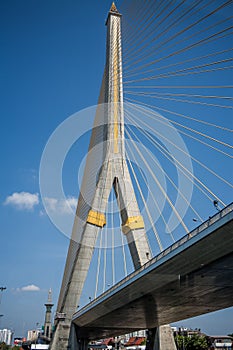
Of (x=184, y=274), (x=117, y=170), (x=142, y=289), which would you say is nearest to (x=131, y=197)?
(x=117, y=170)

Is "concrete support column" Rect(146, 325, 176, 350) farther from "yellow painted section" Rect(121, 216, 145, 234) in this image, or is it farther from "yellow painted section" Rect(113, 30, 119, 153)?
"yellow painted section" Rect(113, 30, 119, 153)

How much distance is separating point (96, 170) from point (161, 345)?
13.5 m

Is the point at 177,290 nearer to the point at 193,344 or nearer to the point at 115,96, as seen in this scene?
the point at 115,96

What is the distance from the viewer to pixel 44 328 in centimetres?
7994

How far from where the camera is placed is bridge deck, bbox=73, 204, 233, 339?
15163 mm

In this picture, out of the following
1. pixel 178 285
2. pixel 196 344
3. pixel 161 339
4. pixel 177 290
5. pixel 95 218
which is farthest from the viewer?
pixel 196 344

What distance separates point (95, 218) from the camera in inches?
1112

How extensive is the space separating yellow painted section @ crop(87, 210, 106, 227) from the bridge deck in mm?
4920

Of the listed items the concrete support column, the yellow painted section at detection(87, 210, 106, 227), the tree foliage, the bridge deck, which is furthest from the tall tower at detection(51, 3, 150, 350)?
the tree foliage

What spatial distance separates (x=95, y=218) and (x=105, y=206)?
1.13 meters

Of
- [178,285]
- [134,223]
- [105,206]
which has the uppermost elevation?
[105,206]

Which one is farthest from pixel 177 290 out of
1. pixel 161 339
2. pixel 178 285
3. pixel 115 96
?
pixel 115 96

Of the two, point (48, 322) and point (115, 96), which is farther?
point (48, 322)

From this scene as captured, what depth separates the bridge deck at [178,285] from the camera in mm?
15163
